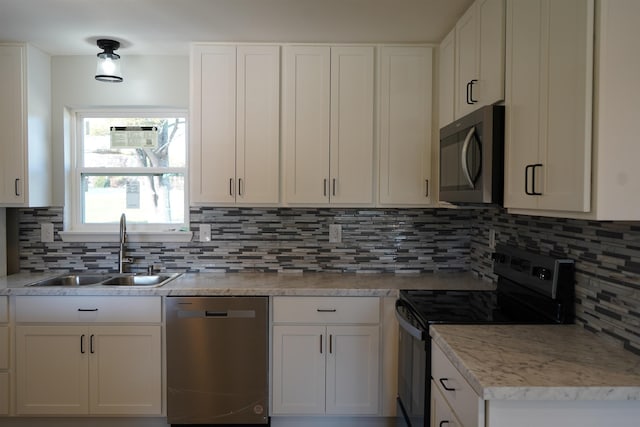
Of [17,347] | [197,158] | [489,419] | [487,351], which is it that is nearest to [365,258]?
[197,158]

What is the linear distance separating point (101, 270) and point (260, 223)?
1132 millimetres

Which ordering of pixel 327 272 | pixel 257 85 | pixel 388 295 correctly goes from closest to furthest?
pixel 388 295 < pixel 257 85 < pixel 327 272

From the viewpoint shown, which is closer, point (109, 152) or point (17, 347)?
point (17, 347)

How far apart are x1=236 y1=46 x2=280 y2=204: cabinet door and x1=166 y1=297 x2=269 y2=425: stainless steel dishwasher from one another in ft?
2.40

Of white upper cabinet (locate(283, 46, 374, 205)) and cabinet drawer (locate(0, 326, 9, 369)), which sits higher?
white upper cabinet (locate(283, 46, 374, 205))

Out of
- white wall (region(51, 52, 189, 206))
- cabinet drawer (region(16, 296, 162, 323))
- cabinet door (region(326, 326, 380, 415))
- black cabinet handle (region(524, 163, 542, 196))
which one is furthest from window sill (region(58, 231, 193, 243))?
black cabinet handle (region(524, 163, 542, 196))

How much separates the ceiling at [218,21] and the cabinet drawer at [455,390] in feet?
5.41

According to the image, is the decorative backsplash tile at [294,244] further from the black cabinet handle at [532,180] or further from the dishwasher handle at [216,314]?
the black cabinet handle at [532,180]

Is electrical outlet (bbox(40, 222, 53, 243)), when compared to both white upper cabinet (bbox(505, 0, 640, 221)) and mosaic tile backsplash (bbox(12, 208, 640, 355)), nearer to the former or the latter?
mosaic tile backsplash (bbox(12, 208, 640, 355))

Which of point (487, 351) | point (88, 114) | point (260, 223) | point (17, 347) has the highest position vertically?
point (88, 114)

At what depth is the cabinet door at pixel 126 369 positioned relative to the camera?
2.33 m

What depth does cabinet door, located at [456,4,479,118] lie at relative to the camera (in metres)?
1.98

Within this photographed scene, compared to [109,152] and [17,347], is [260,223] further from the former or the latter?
[17,347]

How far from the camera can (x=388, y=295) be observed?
2.32 m
